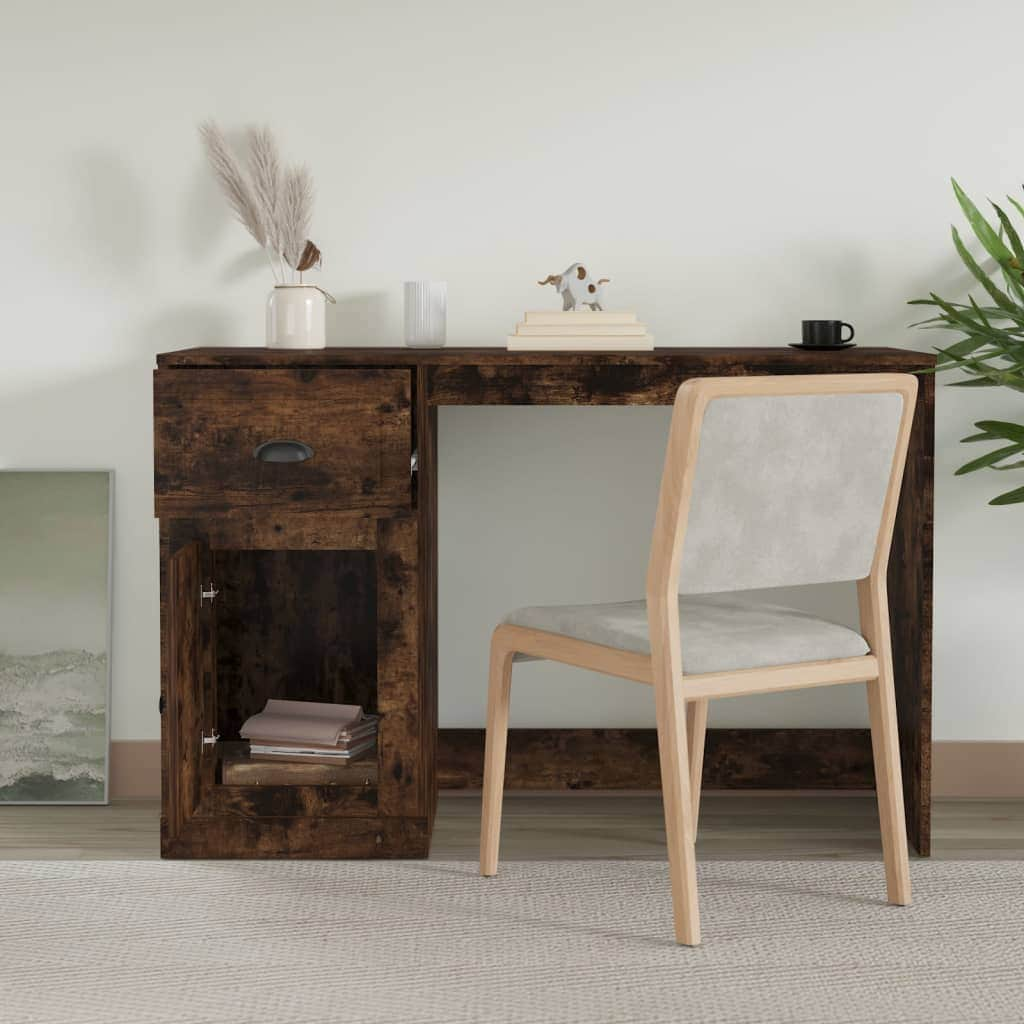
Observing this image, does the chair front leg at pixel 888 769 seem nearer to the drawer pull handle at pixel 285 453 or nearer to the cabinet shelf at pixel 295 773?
the cabinet shelf at pixel 295 773

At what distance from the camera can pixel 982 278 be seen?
2.77 m

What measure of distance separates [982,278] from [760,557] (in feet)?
→ 3.16

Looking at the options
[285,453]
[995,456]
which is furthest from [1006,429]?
[285,453]

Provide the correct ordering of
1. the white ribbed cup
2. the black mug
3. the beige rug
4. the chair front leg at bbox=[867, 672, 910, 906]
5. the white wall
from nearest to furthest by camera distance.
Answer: the beige rug < the chair front leg at bbox=[867, 672, 910, 906] < the black mug < the white ribbed cup < the white wall

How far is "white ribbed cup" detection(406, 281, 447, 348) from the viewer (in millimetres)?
2840

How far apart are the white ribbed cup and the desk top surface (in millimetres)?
230

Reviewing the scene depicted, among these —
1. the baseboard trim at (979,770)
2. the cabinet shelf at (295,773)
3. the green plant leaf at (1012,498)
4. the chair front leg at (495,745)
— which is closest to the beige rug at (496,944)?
the chair front leg at (495,745)

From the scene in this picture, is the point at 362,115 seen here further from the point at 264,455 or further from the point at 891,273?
the point at 891,273

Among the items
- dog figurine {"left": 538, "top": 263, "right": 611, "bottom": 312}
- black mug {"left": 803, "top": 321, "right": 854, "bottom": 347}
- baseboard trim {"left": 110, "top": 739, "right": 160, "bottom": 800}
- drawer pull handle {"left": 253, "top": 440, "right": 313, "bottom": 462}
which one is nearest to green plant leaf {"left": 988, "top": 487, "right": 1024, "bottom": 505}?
black mug {"left": 803, "top": 321, "right": 854, "bottom": 347}

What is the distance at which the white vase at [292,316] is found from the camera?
2.75m

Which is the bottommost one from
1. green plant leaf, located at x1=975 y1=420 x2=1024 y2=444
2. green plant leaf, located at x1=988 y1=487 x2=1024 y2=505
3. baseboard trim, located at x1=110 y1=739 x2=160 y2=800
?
baseboard trim, located at x1=110 y1=739 x2=160 y2=800

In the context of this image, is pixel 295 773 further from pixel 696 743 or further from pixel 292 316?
pixel 292 316

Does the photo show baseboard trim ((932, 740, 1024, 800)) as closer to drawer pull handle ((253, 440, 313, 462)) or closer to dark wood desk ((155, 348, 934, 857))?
dark wood desk ((155, 348, 934, 857))

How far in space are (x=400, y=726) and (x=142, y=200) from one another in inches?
51.2
